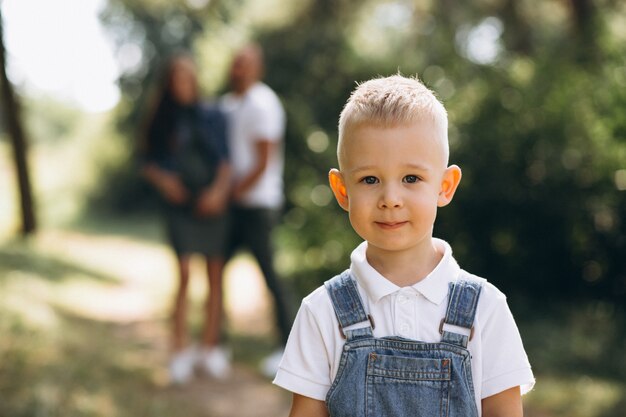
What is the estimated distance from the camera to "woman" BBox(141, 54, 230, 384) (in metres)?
4.95

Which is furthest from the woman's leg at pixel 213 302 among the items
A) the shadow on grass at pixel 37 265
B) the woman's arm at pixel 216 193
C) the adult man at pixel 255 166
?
the shadow on grass at pixel 37 265

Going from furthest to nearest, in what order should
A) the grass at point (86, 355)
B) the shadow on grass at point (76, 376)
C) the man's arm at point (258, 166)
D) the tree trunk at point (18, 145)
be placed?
the tree trunk at point (18, 145), the man's arm at point (258, 166), the grass at point (86, 355), the shadow on grass at point (76, 376)

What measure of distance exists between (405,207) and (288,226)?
22.7 feet

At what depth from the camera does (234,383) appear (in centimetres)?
511

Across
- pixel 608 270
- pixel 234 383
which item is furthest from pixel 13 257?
pixel 608 270

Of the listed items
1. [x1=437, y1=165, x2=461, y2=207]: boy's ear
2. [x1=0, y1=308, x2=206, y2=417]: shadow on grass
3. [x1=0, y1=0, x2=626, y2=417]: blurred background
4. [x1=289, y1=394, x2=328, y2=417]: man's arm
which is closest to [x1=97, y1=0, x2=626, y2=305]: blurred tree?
[x1=0, y1=0, x2=626, y2=417]: blurred background

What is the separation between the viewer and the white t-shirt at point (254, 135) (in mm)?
5000

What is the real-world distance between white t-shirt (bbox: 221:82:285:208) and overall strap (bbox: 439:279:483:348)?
335cm

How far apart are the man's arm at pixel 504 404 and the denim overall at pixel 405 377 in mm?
50

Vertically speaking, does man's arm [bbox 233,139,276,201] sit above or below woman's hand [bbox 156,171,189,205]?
above

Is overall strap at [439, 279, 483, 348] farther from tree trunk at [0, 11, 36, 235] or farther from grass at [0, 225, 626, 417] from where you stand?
tree trunk at [0, 11, 36, 235]

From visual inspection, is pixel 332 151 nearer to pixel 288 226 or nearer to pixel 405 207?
pixel 288 226

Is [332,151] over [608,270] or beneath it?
over

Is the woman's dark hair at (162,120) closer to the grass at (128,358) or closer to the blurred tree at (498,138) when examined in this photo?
the grass at (128,358)
